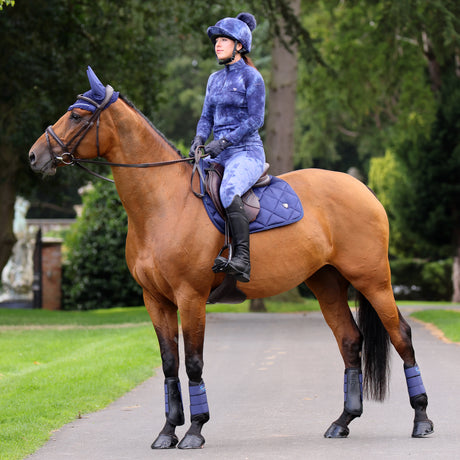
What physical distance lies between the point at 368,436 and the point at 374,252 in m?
1.51

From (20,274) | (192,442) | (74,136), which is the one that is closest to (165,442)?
(192,442)

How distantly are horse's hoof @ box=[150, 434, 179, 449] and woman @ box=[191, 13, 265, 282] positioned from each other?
1321 mm

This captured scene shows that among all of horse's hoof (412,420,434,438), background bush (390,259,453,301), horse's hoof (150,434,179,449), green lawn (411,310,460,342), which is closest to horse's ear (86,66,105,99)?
horse's hoof (150,434,179,449)

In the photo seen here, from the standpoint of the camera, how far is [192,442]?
6277 millimetres

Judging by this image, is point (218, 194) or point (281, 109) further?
point (281, 109)

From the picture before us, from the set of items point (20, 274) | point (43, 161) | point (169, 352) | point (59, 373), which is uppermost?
point (43, 161)

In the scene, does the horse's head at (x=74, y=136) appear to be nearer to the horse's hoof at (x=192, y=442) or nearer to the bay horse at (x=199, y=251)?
the bay horse at (x=199, y=251)

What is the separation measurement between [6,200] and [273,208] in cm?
1532

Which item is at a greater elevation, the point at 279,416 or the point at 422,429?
the point at 422,429

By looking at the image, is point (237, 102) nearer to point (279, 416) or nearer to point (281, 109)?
point (279, 416)

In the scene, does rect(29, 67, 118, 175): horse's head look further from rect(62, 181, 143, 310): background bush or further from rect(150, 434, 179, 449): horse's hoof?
rect(62, 181, 143, 310): background bush

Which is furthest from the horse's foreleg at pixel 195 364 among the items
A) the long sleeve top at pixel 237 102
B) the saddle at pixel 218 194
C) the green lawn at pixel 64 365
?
the long sleeve top at pixel 237 102

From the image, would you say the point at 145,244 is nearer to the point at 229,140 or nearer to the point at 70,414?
the point at 229,140

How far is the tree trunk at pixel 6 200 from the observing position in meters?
20.4
